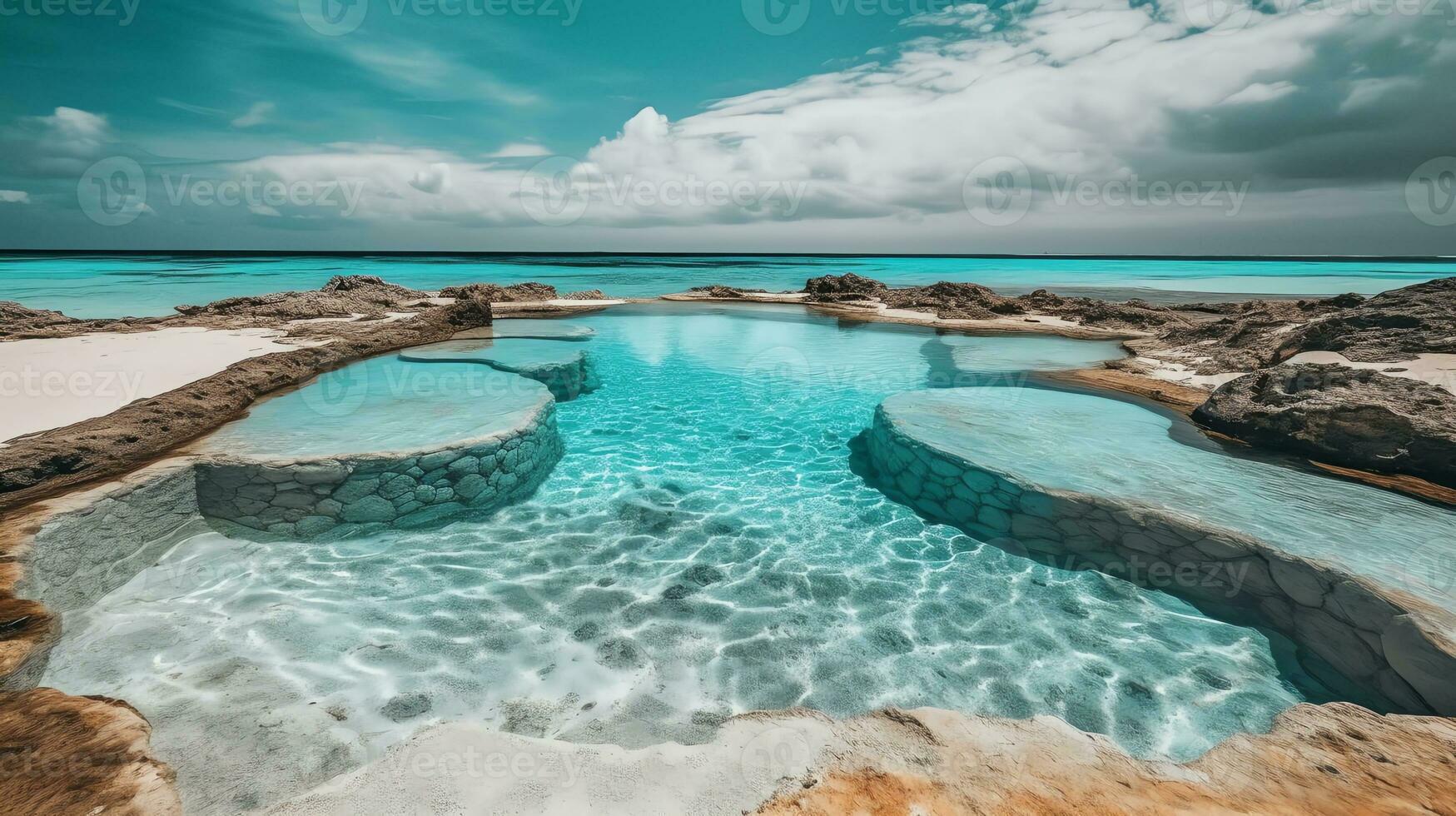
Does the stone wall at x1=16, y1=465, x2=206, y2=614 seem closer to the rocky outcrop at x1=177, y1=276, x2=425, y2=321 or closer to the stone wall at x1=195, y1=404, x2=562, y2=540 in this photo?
the stone wall at x1=195, y1=404, x2=562, y2=540

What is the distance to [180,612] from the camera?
4.27m

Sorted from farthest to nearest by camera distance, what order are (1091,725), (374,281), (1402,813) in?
(374,281) < (1091,725) < (1402,813)

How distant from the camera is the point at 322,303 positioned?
17078 millimetres

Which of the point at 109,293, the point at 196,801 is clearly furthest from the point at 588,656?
the point at 109,293

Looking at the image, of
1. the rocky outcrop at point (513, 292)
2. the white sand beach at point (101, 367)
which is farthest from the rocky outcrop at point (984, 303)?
the white sand beach at point (101, 367)

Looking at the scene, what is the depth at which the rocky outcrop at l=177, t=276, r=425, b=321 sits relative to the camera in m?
15.6

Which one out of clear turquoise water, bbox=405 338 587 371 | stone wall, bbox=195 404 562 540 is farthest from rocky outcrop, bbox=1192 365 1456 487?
clear turquoise water, bbox=405 338 587 371

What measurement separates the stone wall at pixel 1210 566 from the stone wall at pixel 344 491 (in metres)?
5.17

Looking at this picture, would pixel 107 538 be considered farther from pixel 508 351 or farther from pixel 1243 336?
pixel 1243 336

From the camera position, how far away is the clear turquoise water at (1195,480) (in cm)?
420

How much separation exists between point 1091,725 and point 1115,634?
1.11 meters

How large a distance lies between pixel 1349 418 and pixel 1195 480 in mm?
2371

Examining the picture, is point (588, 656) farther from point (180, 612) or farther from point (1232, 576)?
point (1232, 576)

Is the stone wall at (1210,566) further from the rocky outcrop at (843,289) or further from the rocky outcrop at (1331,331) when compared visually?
the rocky outcrop at (843,289)
